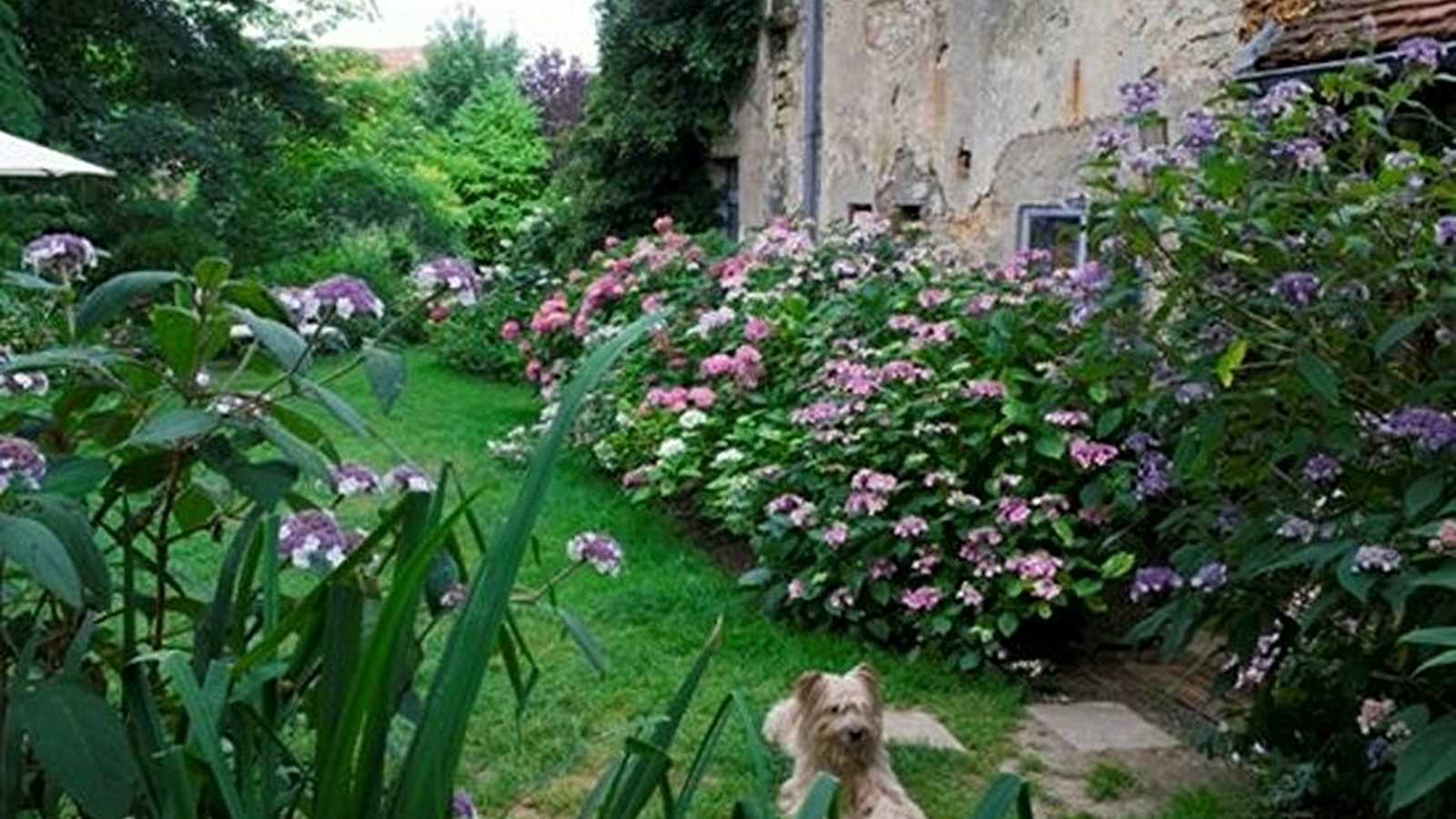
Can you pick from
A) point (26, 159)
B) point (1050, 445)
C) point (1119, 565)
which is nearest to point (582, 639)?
point (1119, 565)

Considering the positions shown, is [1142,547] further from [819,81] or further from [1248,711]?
[819,81]

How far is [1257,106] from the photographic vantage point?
3064mm

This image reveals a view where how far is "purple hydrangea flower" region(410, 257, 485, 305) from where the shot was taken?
1.59m

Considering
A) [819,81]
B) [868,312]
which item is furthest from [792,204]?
[868,312]

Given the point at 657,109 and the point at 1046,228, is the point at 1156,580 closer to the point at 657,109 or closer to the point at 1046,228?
the point at 1046,228

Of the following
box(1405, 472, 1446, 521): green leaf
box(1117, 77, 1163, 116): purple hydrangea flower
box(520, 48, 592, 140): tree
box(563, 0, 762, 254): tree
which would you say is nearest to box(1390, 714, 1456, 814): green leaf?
box(1405, 472, 1446, 521): green leaf

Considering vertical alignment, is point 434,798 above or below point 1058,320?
below

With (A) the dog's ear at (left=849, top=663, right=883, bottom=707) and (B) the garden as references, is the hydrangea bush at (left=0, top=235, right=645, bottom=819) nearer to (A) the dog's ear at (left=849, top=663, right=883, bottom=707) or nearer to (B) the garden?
(B) the garden

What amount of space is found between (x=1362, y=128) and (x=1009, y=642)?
8.03ft

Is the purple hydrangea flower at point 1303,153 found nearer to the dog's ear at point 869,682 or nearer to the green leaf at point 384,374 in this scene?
the dog's ear at point 869,682

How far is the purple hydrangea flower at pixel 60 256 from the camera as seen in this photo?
66.6 inches

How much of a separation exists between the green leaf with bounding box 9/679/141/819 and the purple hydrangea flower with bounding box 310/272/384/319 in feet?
1.69

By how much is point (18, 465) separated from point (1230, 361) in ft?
6.91

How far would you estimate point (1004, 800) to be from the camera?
1.15 meters
